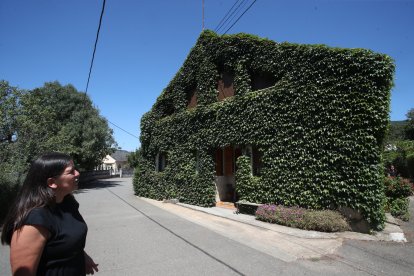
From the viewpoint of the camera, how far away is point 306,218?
9086 millimetres

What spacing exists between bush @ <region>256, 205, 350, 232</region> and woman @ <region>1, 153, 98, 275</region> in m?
7.48

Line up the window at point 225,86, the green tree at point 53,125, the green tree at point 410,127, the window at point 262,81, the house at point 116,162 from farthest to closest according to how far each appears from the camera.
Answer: the house at point 116,162 → the green tree at point 410,127 → the green tree at point 53,125 → the window at point 225,86 → the window at point 262,81

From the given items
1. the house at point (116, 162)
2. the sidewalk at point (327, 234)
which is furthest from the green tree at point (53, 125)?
the house at point (116, 162)

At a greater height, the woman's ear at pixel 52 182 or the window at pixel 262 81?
the window at pixel 262 81

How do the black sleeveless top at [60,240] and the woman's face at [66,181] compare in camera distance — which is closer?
the black sleeveless top at [60,240]

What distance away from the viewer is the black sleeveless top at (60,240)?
2.31 metres

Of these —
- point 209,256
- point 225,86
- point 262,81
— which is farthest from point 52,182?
point 225,86

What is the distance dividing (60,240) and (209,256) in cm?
485

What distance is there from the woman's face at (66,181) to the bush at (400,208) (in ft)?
38.3

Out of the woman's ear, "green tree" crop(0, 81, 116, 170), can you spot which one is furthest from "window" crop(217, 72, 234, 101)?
the woman's ear

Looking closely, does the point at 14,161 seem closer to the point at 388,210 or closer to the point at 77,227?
the point at 77,227

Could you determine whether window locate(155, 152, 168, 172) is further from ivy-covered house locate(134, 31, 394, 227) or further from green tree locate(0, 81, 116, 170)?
green tree locate(0, 81, 116, 170)

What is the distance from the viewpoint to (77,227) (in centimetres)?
256

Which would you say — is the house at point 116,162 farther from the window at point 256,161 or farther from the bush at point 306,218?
the bush at point 306,218
